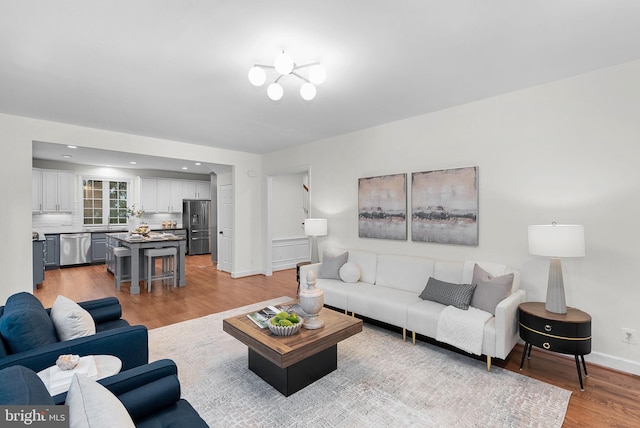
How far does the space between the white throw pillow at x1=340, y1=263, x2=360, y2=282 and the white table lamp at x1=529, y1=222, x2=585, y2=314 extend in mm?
2108

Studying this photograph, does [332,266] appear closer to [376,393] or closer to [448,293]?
[448,293]

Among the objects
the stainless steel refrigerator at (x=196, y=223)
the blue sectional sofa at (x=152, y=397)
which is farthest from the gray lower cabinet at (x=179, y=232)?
the blue sectional sofa at (x=152, y=397)

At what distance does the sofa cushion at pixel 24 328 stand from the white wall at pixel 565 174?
3.79 m

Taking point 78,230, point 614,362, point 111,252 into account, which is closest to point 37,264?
point 111,252

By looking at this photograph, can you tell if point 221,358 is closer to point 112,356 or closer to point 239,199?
point 112,356

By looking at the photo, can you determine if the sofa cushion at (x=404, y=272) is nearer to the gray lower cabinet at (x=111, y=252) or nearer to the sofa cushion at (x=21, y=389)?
the sofa cushion at (x=21, y=389)

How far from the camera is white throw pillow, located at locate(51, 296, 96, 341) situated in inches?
81.3

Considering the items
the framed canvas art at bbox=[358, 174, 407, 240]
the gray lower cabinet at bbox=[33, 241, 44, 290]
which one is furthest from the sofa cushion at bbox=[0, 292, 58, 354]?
the gray lower cabinet at bbox=[33, 241, 44, 290]

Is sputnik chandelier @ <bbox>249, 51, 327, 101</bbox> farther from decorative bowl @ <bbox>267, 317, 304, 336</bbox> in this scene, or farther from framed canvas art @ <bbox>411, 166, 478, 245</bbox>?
framed canvas art @ <bbox>411, 166, 478, 245</bbox>

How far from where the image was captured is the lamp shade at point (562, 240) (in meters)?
2.47

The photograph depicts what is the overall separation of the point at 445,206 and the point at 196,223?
8012 mm

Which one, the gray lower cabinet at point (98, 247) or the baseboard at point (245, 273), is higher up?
the gray lower cabinet at point (98, 247)

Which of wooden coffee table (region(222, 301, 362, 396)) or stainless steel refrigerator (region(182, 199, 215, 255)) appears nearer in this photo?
wooden coffee table (region(222, 301, 362, 396))

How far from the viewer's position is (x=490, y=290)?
115 inches
